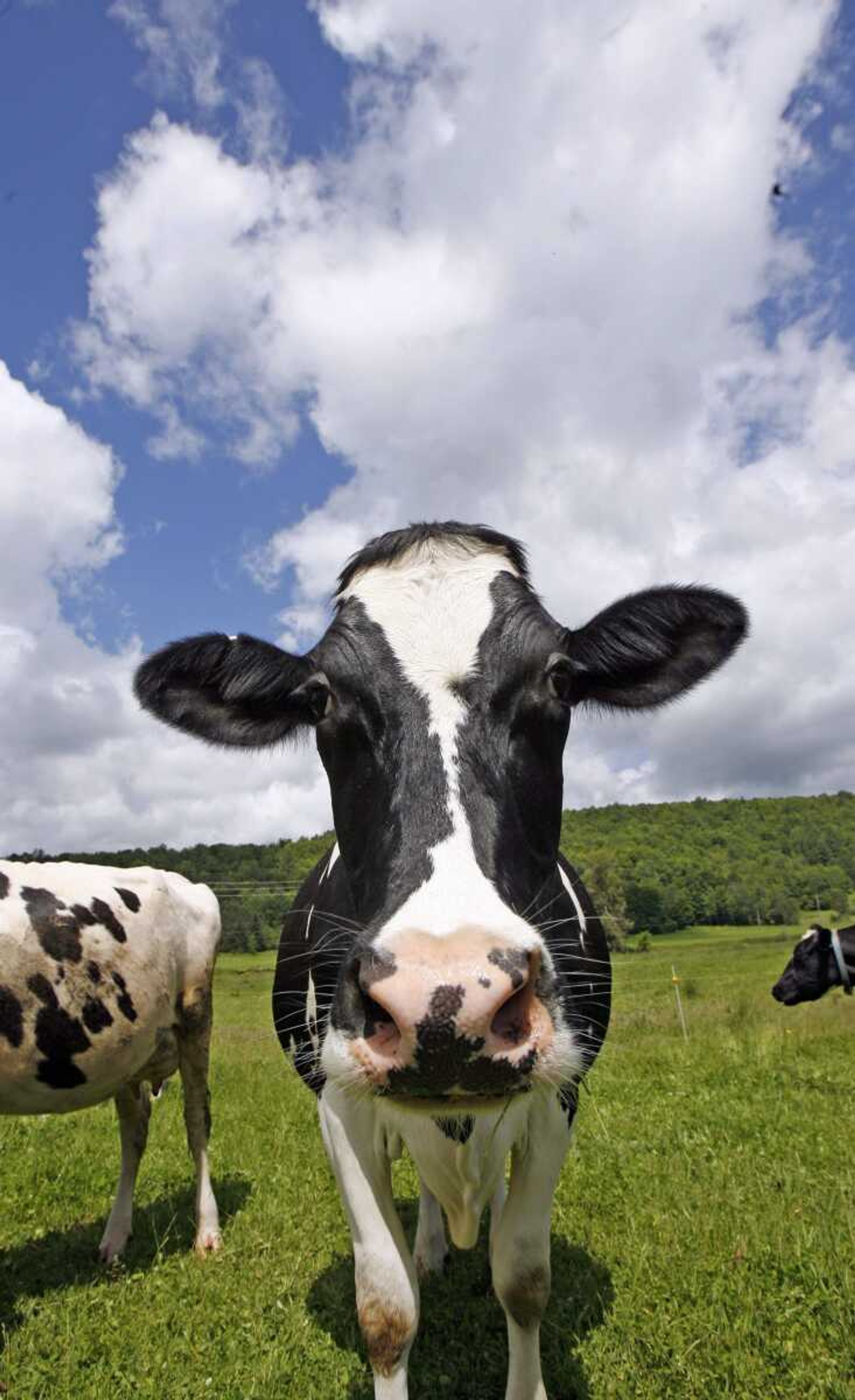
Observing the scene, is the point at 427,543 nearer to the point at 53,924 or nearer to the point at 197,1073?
the point at 53,924

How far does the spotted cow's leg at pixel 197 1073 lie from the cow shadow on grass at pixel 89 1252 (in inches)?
9.5

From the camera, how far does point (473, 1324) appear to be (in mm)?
3918

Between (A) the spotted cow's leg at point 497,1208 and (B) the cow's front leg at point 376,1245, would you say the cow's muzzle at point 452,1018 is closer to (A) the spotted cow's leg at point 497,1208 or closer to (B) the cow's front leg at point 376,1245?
(B) the cow's front leg at point 376,1245

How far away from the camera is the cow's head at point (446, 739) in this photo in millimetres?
1791

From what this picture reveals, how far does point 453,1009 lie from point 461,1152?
1.56 metres

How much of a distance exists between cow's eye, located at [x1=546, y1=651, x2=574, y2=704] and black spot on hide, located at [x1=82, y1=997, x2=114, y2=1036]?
3841 mm

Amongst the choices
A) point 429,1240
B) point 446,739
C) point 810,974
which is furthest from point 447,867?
point 810,974

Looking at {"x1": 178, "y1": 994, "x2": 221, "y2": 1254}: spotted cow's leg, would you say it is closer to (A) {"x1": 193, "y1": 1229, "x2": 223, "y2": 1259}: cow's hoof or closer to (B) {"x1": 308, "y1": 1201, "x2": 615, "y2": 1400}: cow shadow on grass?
(A) {"x1": 193, "y1": 1229, "x2": 223, "y2": 1259}: cow's hoof

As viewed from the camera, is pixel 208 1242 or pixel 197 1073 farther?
pixel 197 1073

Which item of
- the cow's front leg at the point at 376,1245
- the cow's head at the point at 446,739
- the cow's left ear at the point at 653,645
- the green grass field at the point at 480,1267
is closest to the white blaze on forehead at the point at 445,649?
the cow's head at the point at 446,739

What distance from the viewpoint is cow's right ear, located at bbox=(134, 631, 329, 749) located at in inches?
136

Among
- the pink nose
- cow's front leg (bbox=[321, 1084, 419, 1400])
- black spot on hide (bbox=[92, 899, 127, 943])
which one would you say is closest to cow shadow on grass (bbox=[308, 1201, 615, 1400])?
cow's front leg (bbox=[321, 1084, 419, 1400])

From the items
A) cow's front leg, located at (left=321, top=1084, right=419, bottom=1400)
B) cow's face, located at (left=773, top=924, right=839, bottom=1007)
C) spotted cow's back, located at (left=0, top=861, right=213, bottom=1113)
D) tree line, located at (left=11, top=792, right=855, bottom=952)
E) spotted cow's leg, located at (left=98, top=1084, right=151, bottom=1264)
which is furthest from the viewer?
tree line, located at (left=11, top=792, right=855, bottom=952)

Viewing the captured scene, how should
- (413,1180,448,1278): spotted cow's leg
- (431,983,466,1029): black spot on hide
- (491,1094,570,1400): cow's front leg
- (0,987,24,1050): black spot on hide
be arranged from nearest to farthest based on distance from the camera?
(431,983,466,1029): black spot on hide, (491,1094,570,1400): cow's front leg, (413,1180,448,1278): spotted cow's leg, (0,987,24,1050): black spot on hide
